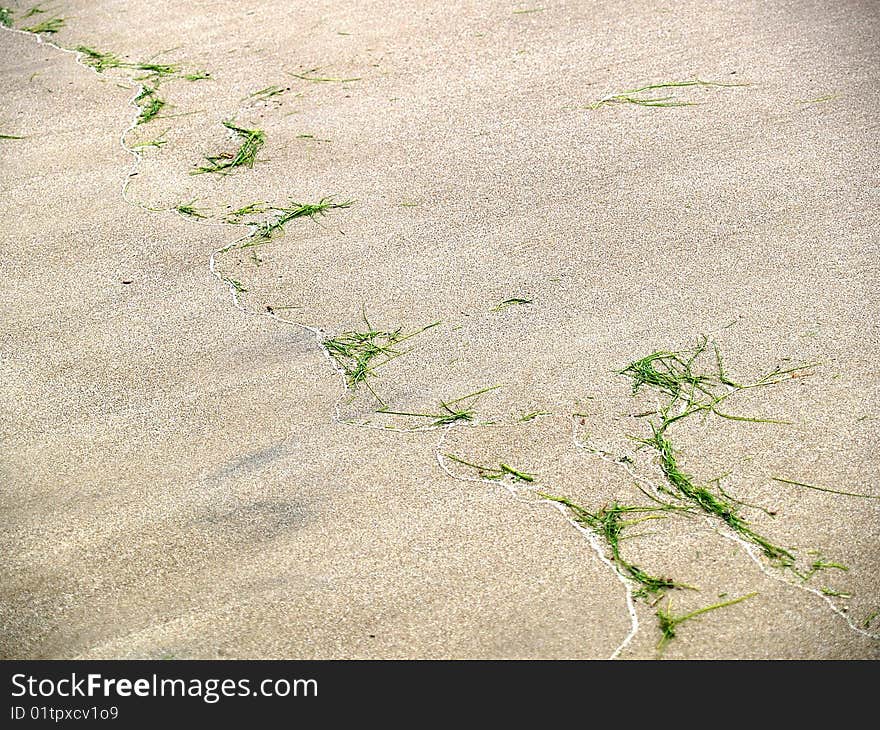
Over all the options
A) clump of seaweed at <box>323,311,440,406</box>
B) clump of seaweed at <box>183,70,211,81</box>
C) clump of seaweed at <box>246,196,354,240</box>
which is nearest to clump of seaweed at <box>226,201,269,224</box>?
clump of seaweed at <box>246,196,354,240</box>

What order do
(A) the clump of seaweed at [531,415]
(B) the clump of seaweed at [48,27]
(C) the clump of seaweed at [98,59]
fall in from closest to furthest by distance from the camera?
(A) the clump of seaweed at [531,415], (C) the clump of seaweed at [98,59], (B) the clump of seaweed at [48,27]

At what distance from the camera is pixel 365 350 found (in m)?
2.30

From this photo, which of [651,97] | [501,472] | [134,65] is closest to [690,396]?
[501,472]

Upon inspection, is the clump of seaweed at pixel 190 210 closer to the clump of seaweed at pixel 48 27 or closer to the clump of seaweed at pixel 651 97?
the clump of seaweed at pixel 651 97

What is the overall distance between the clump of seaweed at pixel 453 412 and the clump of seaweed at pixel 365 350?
122 mm

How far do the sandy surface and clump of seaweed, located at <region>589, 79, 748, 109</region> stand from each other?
0.05 m

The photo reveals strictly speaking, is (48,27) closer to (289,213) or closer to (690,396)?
(289,213)

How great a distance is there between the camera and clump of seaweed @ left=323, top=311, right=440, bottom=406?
2230 millimetres

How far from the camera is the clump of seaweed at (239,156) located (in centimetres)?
305

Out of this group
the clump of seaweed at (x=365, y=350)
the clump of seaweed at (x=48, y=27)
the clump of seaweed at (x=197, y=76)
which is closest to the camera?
the clump of seaweed at (x=365, y=350)

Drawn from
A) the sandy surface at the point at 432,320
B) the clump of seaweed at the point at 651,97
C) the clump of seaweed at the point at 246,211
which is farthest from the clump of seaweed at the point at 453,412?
the clump of seaweed at the point at 651,97

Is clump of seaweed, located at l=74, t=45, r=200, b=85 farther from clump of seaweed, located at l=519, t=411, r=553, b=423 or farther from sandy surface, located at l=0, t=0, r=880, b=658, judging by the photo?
clump of seaweed, located at l=519, t=411, r=553, b=423
